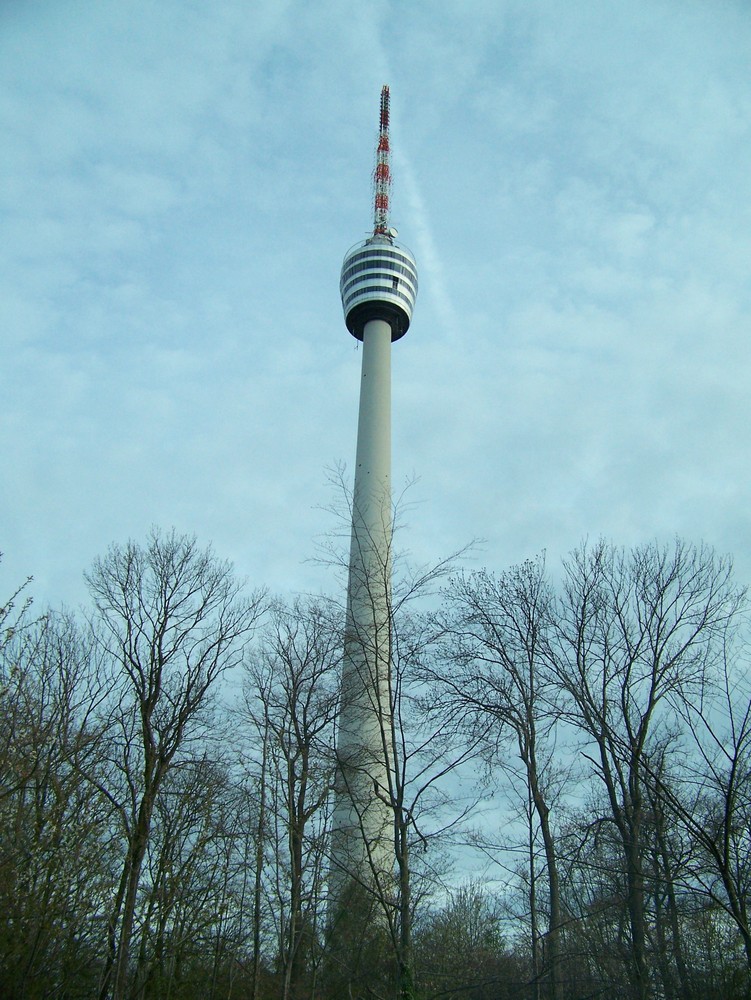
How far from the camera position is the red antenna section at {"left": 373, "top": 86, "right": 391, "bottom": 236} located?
66000 mm

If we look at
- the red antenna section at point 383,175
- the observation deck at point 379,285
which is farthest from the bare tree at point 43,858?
the red antenna section at point 383,175

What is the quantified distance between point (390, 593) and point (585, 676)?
17.7 ft

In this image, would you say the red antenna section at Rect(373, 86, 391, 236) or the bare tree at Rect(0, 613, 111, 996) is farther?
the red antenna section at Rect(373, 86, 391, 236)

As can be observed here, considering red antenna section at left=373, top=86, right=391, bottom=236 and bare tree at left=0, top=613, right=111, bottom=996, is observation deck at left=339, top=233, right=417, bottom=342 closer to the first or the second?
red antenna section at left=373, top=86, right=391, bottom=236

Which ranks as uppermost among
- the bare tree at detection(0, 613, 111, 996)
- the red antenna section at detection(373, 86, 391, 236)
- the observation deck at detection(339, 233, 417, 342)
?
the red antenna section at detection(373, 86, 391, 236)

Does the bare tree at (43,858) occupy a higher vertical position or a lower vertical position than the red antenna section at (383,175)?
lower

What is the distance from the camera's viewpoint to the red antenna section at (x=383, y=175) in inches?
2598

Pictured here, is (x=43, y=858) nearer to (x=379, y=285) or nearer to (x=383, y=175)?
(x=379, y=285)

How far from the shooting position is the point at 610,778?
16.4 m

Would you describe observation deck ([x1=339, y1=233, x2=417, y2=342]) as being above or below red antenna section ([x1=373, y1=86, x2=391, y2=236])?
below

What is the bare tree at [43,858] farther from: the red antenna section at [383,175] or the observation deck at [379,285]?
the red antenna section at [383,175]

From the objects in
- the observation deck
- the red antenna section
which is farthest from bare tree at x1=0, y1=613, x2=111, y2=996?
the red antenna section

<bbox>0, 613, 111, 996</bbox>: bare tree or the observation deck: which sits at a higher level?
the observation deck

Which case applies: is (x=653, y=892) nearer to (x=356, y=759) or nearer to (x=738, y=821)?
(x=738, y=821)
